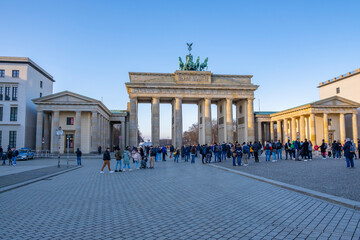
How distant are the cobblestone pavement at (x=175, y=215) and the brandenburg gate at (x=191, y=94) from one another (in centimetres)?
4323

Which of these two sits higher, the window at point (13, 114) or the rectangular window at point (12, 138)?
the window at point (13, 114)

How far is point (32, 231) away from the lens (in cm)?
582

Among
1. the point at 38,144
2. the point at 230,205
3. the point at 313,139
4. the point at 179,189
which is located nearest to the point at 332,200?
the point at 230,205

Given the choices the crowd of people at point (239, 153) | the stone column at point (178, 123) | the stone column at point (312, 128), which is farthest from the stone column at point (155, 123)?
the stone column at point (312, 128)

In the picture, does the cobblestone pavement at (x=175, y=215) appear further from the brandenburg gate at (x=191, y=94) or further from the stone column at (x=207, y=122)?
the stone column at (x=207, y=122)

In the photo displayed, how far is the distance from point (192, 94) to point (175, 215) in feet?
159

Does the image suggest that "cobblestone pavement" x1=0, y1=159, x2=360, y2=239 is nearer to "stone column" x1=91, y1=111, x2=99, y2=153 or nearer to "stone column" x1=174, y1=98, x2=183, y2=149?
"stone column" x1=91, y1=111, x2=99, y2=153

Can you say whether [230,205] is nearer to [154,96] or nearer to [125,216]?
[125,216]

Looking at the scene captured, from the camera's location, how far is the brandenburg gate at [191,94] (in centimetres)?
5356

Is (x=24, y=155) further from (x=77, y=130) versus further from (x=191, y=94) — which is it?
(x=191, y=94)

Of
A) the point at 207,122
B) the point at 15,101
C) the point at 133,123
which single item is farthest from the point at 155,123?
the point at 15,101

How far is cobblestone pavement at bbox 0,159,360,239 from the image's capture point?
218 inches

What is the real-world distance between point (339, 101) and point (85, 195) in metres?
53.5

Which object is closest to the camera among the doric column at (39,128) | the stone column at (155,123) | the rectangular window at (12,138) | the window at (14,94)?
the doric column at (39,128)
